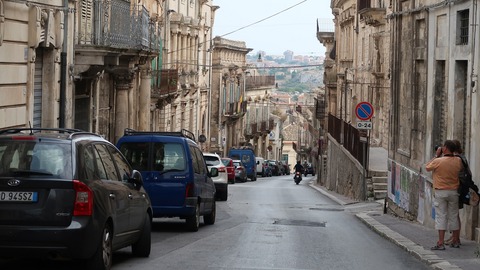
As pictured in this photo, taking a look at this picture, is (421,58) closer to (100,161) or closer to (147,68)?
(100,161)

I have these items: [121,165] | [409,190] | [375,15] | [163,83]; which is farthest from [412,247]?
[163,83]

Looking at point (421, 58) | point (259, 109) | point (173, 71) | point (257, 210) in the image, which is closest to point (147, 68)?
point (173, 71)

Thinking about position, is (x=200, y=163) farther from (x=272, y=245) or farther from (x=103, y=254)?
(x=103, y=254)

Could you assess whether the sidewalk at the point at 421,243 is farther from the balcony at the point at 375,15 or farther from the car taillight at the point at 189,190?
the balcony at the point at 375,15

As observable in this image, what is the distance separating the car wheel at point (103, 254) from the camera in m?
11.0

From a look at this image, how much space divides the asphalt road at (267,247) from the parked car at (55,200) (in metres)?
1.24

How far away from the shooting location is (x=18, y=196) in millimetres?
10633

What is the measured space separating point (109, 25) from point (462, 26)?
11.8m

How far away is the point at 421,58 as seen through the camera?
21.6 metres

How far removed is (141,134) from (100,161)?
7.21 meters

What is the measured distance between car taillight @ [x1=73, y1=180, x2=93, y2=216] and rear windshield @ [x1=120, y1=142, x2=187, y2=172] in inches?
296

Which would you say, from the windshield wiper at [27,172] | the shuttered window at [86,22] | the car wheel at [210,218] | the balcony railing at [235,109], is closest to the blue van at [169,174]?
the car wheel at [210,218]

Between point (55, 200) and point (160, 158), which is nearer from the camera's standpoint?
point (55, 200)

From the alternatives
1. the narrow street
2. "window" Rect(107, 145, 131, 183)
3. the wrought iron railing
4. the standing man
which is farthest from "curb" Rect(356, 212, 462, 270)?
the wrought iron railing
